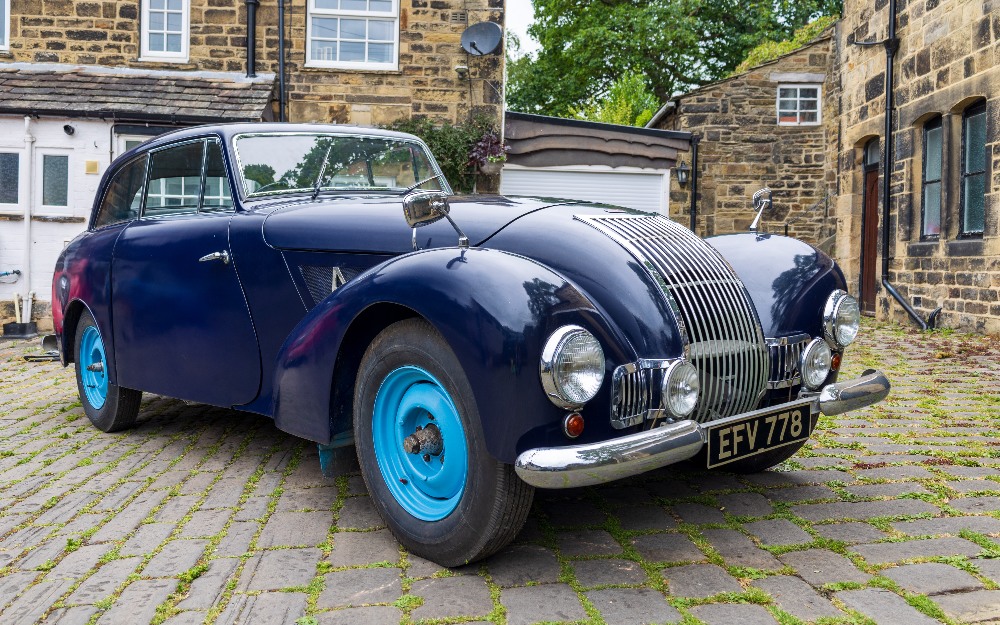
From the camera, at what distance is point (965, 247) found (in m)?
10.0

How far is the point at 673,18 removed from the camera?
25750 mm

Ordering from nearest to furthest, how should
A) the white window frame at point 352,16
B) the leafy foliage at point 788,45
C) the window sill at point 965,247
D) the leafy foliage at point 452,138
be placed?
the window sill at point 965,247, the leafy foliage at point 452,138, the white window frame at point 352,16, the leafy foliage at point 788,45

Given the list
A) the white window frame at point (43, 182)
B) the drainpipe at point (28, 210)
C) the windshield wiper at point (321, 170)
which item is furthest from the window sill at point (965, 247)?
the drainpipe at point (28, 210)

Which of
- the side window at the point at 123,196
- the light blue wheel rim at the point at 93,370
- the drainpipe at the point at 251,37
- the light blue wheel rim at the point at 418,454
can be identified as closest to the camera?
the light blue wheel rim at the point at 418,454

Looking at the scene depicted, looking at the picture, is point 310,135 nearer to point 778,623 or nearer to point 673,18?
point 778,623

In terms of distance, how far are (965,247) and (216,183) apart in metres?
9.03

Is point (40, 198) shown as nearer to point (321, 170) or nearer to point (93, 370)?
point (93, 370)

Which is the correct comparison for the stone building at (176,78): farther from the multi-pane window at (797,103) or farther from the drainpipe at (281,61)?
the multi-pane window at (797,103)

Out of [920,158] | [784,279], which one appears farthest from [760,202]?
[920,158]

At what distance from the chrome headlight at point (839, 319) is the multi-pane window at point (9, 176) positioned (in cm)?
1067

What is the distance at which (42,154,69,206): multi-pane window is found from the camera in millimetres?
10961

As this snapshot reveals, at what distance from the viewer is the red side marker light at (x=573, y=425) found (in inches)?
96.5

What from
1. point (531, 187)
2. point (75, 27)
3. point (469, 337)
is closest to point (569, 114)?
point (531, 187)

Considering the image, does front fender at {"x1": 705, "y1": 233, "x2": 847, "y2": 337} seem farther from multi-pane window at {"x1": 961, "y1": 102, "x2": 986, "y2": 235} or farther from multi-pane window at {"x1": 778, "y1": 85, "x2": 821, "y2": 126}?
multi-pane window at {"x1": 778, "y1": 85, "x2": 821, "y2": 126}
